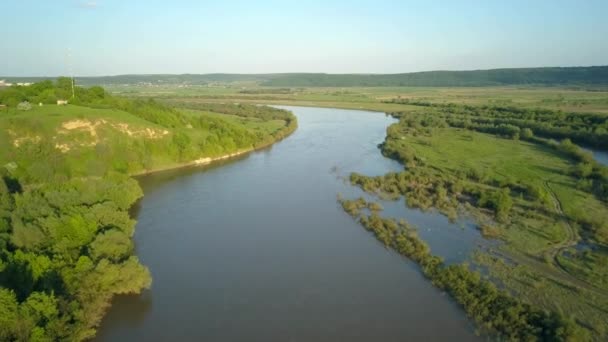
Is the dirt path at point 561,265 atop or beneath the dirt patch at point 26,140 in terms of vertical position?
beneath

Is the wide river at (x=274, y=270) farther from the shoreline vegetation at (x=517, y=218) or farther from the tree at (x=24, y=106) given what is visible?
the tree at (x=24, y=106)

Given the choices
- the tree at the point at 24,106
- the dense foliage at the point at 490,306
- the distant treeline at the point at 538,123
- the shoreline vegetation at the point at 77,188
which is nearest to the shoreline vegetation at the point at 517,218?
the dense foliage at the point at 490,306

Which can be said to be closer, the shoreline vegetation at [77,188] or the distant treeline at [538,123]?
the shoreline vegetation at [77,188]

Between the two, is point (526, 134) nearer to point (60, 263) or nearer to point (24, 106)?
point (60, 263)

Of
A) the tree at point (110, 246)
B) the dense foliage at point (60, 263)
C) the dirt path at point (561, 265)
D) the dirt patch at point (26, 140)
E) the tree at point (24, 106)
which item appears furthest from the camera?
the tree at point (24, 106)

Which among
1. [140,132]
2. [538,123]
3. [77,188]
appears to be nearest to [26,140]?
[140,132]

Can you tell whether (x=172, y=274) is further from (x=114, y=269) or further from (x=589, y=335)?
(x=589, y=335)
